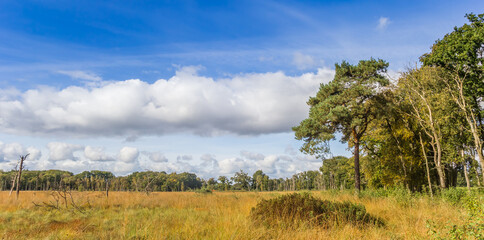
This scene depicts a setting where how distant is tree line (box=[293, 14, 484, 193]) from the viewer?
1623 centimetres

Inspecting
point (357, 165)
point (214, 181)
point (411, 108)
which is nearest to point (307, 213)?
point (357, 165)

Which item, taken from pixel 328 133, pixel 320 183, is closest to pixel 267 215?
pixel 328 133

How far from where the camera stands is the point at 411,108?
18812 millimetres

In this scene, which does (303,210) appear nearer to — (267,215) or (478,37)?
(267,215)

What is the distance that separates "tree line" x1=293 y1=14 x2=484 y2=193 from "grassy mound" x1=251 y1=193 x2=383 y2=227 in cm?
1006

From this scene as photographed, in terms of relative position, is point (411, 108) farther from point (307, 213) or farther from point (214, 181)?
point (214, 181)

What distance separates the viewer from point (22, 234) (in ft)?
23.0

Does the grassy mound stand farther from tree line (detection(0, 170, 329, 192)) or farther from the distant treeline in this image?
tree line (detection(0, 170, 329, 192))

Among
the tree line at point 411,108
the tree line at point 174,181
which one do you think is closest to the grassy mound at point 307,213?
the tree line at point 411,108

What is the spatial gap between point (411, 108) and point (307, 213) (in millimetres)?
15996

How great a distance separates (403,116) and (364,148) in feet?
14.7

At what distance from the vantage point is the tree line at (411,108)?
16.2 metres

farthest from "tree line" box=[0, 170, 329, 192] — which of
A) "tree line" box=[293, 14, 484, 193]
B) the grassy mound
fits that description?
the grassy mound

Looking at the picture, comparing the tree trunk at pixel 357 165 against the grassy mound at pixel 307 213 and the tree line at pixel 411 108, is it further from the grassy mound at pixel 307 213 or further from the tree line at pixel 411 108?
the grassy mound at pixel 307 213
